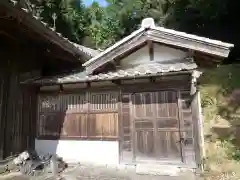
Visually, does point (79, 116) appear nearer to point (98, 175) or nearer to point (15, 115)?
point (15, 115)

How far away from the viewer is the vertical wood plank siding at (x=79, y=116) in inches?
348

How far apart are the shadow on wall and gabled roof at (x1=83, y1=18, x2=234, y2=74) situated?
12.0 ft

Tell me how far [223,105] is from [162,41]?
20.6ft

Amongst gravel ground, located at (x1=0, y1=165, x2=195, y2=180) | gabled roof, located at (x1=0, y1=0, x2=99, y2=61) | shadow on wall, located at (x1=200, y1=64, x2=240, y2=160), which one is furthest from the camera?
shadow on wall, located at (x1=200, y1=64, x2=240, y2=160)

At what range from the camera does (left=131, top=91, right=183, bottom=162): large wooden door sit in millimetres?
8008

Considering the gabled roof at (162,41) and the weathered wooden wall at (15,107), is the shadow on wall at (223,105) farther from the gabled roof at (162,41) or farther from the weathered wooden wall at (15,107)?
the weathered wooden wall at (15,107)

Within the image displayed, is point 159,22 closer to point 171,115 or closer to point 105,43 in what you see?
point 105,43

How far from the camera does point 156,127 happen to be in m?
→ 8.19

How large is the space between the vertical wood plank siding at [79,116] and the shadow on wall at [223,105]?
14.0 ft

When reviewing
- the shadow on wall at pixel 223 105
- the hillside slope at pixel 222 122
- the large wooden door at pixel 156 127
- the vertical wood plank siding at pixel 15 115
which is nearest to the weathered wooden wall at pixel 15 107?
the vertical wood plank siding at pixel 15 115

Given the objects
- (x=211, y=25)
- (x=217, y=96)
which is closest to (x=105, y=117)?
(x=217, y=96)

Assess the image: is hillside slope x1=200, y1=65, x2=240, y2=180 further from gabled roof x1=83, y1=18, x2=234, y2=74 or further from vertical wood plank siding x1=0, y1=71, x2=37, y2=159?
vertical wood plank siding x1=0, y1=71, x2=37, y2=159

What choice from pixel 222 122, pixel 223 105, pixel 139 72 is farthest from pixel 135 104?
pixel 223 105

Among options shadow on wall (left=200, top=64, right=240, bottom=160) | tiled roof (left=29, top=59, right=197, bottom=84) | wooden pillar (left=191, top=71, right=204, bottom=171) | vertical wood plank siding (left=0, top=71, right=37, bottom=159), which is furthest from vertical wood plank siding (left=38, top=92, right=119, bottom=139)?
shadow on wall (left=200, top=64, right=240, bottom=160)
